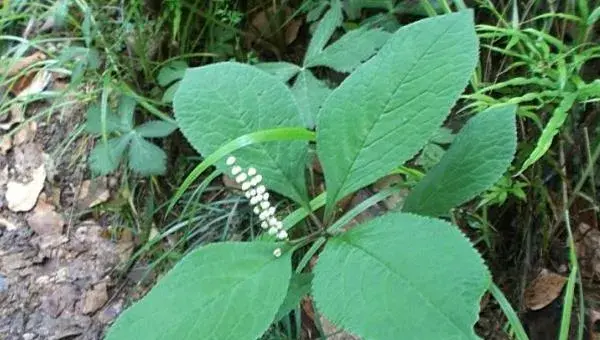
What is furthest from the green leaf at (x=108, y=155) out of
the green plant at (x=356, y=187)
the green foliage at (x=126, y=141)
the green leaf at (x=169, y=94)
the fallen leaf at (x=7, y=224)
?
the green plant at (x=356, y=187)

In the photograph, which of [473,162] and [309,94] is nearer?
[473,162]

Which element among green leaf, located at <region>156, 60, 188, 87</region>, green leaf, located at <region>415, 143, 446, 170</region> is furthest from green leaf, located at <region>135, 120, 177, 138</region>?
green leaf, located at <region>415, 143, 446, 170</region>

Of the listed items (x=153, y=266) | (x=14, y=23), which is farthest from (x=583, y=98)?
(x=14, y=23)

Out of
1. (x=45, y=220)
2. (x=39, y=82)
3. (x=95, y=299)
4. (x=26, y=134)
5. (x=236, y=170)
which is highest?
(x=236, y=170)

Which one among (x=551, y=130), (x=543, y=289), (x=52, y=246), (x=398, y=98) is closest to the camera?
(x=398, y=98)

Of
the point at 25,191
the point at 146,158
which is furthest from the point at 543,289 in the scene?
the point at 25,191

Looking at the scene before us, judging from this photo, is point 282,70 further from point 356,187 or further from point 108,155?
point 356,187

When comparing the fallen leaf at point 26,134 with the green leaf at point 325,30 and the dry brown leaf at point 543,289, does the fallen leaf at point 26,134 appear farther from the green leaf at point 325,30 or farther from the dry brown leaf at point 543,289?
the dry brown leaf at point 543,289
